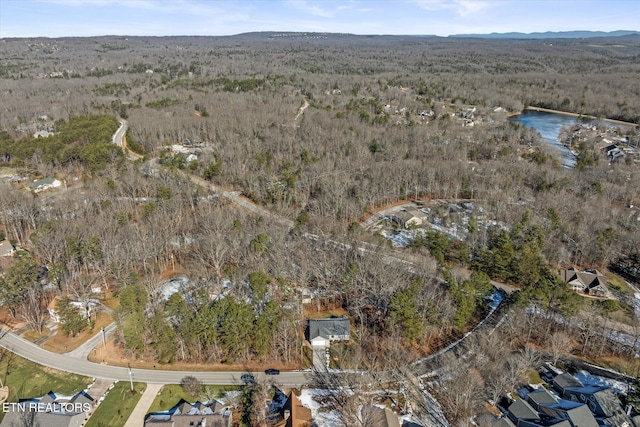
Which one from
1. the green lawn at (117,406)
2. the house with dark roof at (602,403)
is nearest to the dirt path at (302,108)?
the green lawn at (117,406)

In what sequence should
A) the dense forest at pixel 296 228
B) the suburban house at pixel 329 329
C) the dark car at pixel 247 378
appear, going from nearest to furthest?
the dark car at pixel 247 378 < the dense forest at pixel 296 228 < the suburban house at pixel 329 329

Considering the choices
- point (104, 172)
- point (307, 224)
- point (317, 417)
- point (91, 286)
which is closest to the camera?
point (317, 417)

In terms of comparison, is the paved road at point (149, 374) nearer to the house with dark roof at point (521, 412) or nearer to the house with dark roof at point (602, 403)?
the house with dark roof at point (521, 412)

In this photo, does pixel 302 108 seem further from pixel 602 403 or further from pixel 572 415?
pixel 572 415

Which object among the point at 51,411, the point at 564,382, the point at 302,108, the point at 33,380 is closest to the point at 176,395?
the point at 51,411

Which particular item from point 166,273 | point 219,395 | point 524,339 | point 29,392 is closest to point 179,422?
point 219,395

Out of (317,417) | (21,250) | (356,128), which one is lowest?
(317,417)

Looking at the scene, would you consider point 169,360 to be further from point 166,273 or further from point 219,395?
point 166,273
